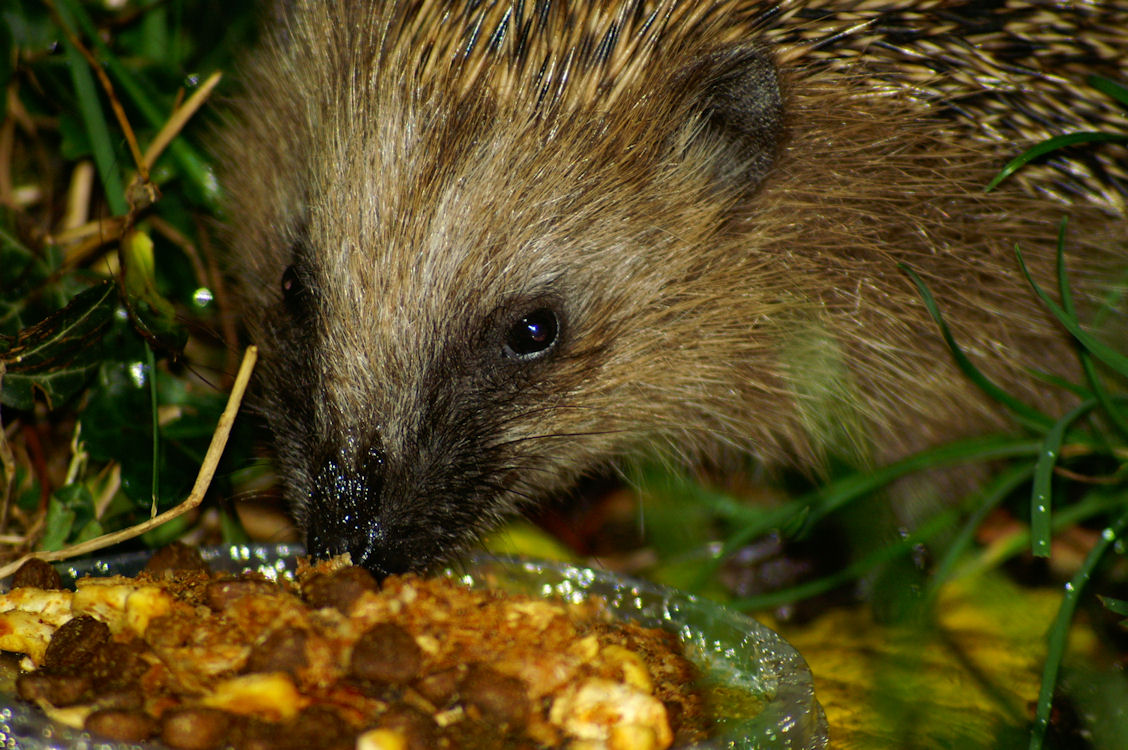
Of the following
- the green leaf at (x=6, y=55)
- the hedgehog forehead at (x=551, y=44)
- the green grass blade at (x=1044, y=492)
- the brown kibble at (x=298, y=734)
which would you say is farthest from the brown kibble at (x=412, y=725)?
the green leaf at (x=6, y=55)

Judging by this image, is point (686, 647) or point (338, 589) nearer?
point (338, 589)

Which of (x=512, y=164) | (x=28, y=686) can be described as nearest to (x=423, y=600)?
(x=28, y=686)

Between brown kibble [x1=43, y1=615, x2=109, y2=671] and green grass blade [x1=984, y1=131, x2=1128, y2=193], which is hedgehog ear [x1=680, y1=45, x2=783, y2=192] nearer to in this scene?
green grass blade [x1=984, y1=131, x2=1128, y2=193]

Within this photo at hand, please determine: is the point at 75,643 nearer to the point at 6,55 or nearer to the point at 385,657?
the point at 385,657

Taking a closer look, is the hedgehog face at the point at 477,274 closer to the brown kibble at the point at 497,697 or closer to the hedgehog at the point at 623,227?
the hedgehog at the point at 623,227

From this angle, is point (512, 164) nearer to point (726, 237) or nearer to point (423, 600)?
point (726, 237)

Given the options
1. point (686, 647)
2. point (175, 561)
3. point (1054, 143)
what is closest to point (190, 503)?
point (175, 561)
